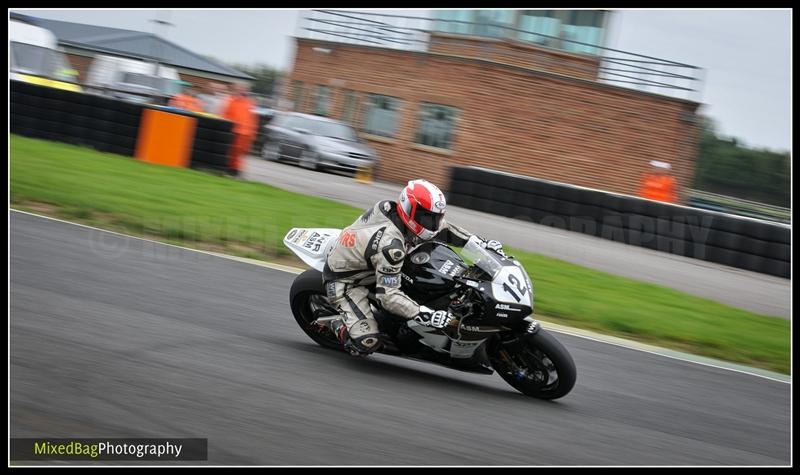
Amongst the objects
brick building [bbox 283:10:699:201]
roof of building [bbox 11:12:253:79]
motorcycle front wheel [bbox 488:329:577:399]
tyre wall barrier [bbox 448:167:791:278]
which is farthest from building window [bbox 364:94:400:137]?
motorcycle front wheel [bbox 488:329:577:399]

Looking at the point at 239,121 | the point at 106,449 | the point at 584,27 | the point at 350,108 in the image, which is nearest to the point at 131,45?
the point at 350,108

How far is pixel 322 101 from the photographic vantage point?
1238 inches

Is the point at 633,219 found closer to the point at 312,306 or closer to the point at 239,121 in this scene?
the point at 239,121

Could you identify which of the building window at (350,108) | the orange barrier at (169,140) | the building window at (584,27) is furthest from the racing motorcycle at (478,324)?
the building window at (350,108)

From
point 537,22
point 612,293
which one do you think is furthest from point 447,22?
point 612,293

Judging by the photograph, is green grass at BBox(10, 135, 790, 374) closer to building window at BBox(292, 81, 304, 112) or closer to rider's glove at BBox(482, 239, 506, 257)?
rider's glove at BBox(482, 239, 506, 257)

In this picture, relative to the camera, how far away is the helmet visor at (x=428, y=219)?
5.95 metres

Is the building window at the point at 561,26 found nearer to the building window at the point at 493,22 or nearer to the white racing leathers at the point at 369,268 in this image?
the building window at the point at 493,22

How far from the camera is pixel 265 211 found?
13.0 metres

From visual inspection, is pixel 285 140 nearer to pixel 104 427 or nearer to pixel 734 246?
pixel 734 246

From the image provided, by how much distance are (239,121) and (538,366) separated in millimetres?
11416

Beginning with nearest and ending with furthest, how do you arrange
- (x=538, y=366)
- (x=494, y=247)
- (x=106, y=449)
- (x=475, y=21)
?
(x=106, y=449) < (x=538, y=366) < (x=494, y=247) < (x=475, y=21)

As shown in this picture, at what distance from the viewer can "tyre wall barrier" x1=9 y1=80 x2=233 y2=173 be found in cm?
1600

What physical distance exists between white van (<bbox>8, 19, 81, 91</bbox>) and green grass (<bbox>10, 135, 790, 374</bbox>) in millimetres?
5345
